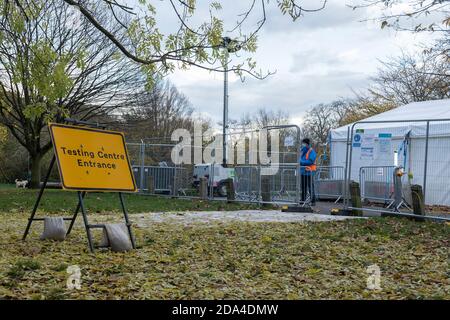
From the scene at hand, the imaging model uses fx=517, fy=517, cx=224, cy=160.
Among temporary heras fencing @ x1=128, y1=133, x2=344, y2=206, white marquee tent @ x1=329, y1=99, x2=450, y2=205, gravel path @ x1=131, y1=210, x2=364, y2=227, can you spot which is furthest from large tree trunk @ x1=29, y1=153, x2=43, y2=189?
gravel path @ x1=131, y1=210, x2=364, y2=227

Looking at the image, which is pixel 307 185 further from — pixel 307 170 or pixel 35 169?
pixel 35 169

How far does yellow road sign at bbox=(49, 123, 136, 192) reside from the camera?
7094 mm

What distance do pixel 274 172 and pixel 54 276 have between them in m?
11.6

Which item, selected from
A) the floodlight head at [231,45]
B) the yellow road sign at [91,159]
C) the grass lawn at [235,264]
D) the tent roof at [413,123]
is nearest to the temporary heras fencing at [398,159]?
the tent roof at [413,123]

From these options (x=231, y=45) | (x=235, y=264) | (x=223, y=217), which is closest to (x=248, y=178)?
(x=223, y=217)

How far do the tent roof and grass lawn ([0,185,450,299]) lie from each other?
810 cm

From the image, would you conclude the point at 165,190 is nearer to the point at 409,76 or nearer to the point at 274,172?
the point at 274,172

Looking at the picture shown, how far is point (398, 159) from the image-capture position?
18.5 meters

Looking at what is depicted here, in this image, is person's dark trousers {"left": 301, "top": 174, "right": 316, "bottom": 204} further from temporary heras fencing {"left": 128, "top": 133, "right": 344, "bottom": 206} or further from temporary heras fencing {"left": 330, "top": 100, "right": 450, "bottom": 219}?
temporary heras fencing {"left": 330, "top": 100, "right": 450, "bottom": 219}

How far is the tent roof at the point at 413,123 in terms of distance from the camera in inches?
666

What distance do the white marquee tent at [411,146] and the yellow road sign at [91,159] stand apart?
826 cm

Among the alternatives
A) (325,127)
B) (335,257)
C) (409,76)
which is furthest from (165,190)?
(325,127)

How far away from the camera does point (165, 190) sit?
68.1 feet

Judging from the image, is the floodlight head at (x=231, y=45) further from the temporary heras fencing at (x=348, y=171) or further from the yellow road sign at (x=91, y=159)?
the temporary heras fencing at (x=348, y=171)
